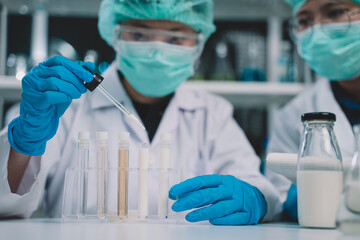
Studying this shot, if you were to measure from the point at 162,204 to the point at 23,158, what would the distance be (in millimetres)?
422

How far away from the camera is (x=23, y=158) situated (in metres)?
1.12

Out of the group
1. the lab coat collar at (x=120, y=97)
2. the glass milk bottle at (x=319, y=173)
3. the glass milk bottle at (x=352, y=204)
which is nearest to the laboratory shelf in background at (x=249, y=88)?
the lab coat collar at (x=120, y=97)

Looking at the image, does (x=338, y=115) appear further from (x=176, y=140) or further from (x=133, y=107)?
(x=133, y=107)

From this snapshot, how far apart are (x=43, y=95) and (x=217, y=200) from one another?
20.6 inches

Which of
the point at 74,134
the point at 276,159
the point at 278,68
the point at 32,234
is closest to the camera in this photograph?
the point at 32,234

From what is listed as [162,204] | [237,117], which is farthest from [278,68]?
[162,204]

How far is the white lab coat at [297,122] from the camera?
4.79 ft

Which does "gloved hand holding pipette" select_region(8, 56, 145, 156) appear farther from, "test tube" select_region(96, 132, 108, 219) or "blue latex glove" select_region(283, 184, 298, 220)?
"blue latex glove" select_region(283, 184, 298, 220)

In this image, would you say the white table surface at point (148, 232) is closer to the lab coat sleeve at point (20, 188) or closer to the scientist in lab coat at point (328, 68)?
the lab coat sleeve at point (20, 188)

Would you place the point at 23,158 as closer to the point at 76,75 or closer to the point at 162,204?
the point at 76,75

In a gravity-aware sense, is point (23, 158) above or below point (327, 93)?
below

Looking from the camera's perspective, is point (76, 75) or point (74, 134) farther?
point (74, 134)

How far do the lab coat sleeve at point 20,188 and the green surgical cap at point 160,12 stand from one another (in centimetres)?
57

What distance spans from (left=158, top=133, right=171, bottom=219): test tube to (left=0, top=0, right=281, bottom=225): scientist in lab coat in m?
0.02
